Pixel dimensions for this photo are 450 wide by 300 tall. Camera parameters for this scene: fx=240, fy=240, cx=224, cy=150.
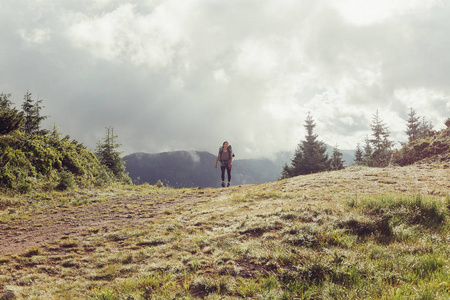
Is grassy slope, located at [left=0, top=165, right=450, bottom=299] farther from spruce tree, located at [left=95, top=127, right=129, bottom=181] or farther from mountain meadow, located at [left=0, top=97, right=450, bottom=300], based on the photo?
spruce tree, located at [left=95, top=127, right=129, bottom=181]

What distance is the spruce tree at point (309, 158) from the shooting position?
4107cm

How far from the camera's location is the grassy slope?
13.0 feet

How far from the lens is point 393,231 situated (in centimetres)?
568

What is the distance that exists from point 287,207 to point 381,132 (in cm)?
5714

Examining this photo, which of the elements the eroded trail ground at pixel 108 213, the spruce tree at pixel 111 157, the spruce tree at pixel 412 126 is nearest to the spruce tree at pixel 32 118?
the spruce tree at pixel 111 157

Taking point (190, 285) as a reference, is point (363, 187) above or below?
above

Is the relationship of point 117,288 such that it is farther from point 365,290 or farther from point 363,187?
point 363,187

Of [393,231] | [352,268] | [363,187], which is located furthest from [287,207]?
[363,187]

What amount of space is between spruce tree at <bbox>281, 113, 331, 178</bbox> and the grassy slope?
3251cm

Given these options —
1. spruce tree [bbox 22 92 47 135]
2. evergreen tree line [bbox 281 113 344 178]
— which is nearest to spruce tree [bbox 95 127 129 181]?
spruce tree [bbox 22 92 47 135]

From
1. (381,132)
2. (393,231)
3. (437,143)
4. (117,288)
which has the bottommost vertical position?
(117,288)

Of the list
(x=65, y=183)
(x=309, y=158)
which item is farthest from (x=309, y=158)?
(x=65, y=183)

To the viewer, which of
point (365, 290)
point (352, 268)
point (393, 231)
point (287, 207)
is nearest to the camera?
point (365, 290)

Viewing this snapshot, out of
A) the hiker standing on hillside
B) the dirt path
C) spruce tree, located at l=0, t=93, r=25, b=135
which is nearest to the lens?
the dirt path
